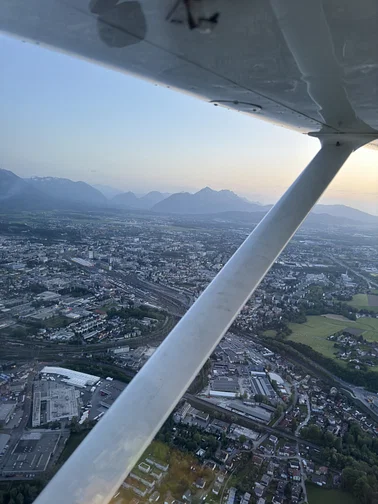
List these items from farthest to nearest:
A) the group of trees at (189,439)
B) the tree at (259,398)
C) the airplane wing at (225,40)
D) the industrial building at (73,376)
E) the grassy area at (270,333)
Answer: the grassy area at (270,333), the tree at (259,398), the industrial building at (73,376), the group of trees at (189,439), the airplane wing at (225,40)

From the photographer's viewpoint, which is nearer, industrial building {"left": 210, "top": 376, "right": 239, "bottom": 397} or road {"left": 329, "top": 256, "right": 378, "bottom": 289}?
industrial building {"left": 210, "top": 376, "right": 239, "bottom": 397}

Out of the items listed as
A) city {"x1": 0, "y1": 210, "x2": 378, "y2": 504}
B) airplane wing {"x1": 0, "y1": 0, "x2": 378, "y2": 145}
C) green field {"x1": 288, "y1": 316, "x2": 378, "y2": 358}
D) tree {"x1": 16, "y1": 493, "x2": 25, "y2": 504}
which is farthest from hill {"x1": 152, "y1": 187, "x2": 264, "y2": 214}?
airplane wing {"x1": 0, "y1": 0, "x2": 378, "y2": 145}

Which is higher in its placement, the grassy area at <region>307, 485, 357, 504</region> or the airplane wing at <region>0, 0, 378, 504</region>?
the airplane wing at <region>0, 0, 378, 504</region>

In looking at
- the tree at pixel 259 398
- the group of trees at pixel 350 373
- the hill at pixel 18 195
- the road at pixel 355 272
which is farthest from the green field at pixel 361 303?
the hill at pixel 18 195

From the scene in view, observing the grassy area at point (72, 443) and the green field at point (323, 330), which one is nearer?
the grassy area at point (72, 443)

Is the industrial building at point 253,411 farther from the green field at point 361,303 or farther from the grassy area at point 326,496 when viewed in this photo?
the green field at point 361,303

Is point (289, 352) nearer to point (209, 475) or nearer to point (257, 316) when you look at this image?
point (257, 316)

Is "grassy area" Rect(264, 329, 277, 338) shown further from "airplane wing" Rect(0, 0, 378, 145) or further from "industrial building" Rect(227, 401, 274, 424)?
"airplane wing" Rect(0, 0, 378, 145)
